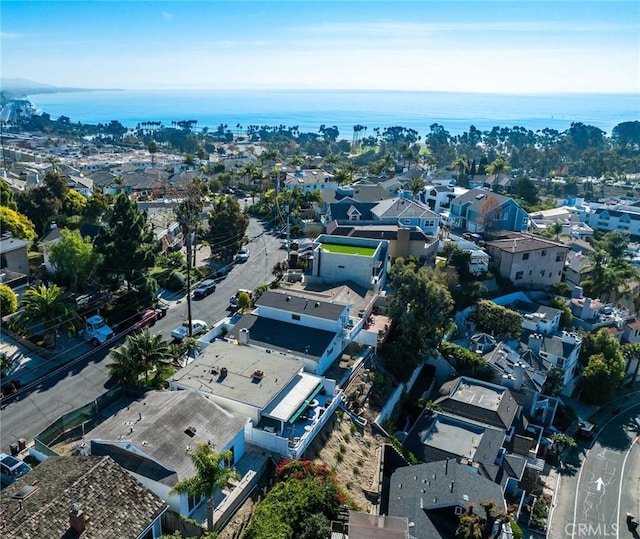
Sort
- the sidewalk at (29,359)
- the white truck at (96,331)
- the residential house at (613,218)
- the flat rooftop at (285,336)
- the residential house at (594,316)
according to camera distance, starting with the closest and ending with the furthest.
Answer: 1. the sidewalk at (29,359)
2. the flat rooftop at (285,336)
3. the white truck at (96,331)
4. the residential house at (594,316)
5. the residential house at (613,218)

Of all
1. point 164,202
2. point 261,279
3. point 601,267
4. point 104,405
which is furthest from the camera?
point 164,202

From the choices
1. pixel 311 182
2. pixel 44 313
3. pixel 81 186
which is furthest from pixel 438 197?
pixel 81 186

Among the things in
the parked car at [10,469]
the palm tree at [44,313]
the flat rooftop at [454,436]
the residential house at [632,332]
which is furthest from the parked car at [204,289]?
the residential house at [632,332]

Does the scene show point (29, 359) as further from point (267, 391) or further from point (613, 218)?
point (613, 218)

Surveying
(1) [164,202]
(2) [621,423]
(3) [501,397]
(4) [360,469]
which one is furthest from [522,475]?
(1) [164,202]

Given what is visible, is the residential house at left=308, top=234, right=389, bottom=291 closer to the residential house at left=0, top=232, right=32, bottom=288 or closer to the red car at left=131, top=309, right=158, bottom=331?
the red car at left=131, top=309, right=158, bottom=331

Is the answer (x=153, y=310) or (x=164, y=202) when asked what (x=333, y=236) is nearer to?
(x=153, y=310)

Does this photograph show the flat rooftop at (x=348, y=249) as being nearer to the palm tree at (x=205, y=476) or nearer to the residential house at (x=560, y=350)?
the residential house at (x=560, y=350)
